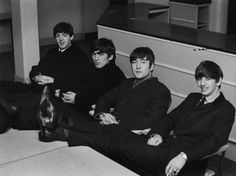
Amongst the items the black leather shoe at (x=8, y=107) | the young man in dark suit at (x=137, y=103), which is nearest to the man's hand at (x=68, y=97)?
the young man in dark suit at (x=137, y=103)

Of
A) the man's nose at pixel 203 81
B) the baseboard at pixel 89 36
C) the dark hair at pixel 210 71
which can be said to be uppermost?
the dark hair at pixel 210 71

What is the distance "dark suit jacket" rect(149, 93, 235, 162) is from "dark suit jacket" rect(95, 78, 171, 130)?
0.17 metres

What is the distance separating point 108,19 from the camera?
501 cm

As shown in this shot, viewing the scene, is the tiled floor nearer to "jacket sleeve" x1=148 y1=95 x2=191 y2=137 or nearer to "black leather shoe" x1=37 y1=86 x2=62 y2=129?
"black leather shoe" x1=37 y1=86 x2=62 y2=129

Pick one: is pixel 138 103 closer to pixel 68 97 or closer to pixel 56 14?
pixel 68 97

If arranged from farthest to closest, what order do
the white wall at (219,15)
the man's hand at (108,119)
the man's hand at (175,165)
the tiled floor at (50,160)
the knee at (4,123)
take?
the white wall at (219,15), the man's hand at (108,119), the knee at (4,123), the man's hand at (175,165), the tiled floor at (50,160)

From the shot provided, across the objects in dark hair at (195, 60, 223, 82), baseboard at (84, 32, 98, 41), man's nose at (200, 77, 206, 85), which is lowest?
baseboard at (84, 32, 98, 41)

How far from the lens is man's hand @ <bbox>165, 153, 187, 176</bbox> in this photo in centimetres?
263

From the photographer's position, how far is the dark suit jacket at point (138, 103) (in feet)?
10.7

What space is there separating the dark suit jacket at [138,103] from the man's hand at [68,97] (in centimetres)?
40

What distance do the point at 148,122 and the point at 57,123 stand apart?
69cm

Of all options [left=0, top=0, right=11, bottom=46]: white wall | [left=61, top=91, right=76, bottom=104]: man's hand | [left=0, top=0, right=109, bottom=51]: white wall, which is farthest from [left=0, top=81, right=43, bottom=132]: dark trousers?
[left=0, top=0, right=109, bottom=51]: white wall

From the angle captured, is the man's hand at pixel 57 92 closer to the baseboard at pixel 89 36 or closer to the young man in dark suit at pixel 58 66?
the young man in dark suit at pixel 58 66

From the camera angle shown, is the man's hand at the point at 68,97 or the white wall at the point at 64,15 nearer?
the man's hand at the point at 68,97
